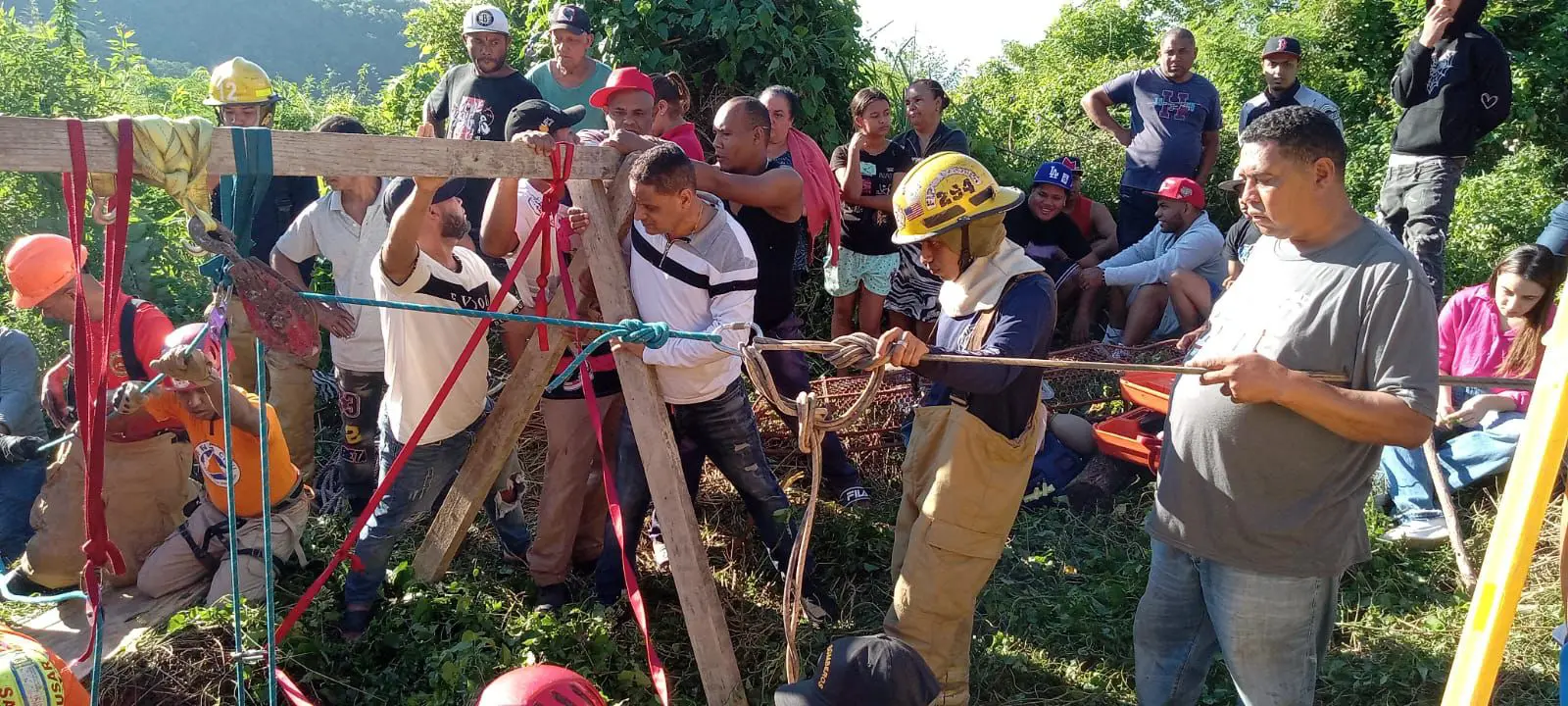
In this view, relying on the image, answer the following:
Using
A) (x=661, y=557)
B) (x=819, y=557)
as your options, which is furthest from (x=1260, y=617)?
(x=661, y=557)

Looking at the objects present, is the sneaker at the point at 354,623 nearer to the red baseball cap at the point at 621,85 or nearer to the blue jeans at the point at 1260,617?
the red baseball cap at the point at 621,85

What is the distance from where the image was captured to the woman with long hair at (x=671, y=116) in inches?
199

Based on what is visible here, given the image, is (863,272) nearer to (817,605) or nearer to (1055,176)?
(1055,176)

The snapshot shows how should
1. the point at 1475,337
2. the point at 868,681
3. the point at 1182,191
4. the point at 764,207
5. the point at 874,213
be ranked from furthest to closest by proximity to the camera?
the point at 1182,191 < the point at 874,213 < the point at 1475,337 < the point at 764,207 < the point at 868,681

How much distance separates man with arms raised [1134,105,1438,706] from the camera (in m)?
2.45

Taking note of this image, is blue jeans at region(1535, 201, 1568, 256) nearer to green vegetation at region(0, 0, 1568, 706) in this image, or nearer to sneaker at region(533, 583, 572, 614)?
green vegetation at region(0, 0, 1568, 706)

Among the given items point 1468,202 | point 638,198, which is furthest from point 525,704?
point 1468,202

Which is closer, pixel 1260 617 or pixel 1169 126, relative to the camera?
pixel 1260 617

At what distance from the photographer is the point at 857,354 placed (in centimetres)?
273

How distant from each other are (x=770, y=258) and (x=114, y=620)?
3108 mm

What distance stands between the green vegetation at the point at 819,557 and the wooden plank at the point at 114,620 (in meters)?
0.29

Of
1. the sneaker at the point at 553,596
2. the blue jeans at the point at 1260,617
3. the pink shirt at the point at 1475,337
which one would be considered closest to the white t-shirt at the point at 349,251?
the sneaker at the point at 553,596

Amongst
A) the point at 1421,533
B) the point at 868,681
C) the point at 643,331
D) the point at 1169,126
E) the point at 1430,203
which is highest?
the point at 1169,126

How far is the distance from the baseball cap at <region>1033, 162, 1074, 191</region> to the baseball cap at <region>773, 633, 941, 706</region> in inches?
216
